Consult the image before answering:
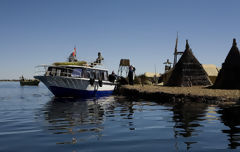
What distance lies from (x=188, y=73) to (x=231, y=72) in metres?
5.82

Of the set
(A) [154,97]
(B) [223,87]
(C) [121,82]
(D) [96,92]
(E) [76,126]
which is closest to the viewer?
(E) [76,126]

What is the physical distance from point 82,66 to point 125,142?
17.9 metres

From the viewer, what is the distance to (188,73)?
27656mm

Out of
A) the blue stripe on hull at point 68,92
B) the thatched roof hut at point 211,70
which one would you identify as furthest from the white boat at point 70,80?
the thatched roof hut at point 211,70

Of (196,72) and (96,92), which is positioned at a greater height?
(196,72)

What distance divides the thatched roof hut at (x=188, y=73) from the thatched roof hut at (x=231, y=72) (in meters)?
4.54

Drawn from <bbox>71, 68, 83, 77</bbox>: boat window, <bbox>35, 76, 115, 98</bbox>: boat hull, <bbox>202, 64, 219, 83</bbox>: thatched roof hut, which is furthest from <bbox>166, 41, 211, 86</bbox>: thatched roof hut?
<bbox>71, 68, 83, 77</bbox>: boat window

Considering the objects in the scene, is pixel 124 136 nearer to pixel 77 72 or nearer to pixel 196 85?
pixel 77 72

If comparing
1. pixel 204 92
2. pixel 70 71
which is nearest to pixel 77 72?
pixel 70 71

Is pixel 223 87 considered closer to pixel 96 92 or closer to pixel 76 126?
pixel 96 92

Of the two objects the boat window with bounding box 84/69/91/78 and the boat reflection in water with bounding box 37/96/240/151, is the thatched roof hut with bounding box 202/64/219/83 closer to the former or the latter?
the boat window with bounding box 84/69/91/78

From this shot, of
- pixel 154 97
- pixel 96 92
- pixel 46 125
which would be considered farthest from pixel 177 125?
pixel 96 92

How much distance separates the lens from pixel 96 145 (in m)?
6.07

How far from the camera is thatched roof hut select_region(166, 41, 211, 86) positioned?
2736cm
